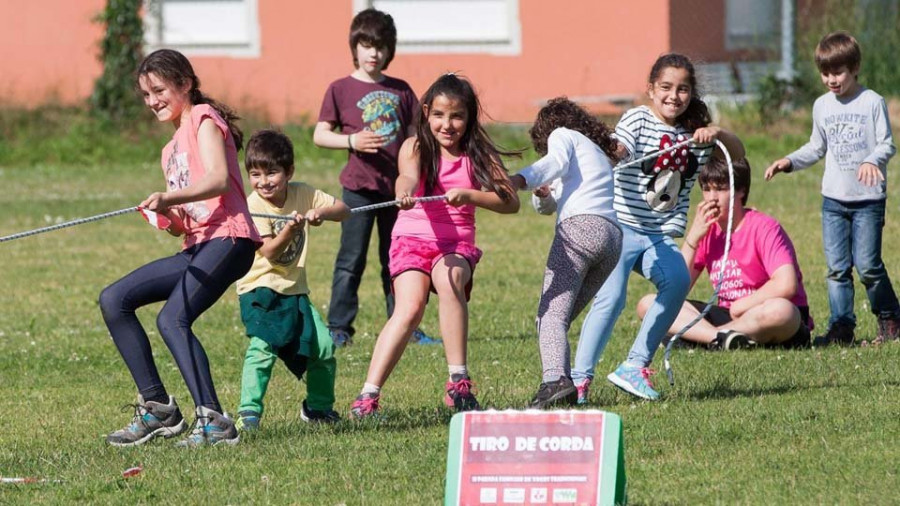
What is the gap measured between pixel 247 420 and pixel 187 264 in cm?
78

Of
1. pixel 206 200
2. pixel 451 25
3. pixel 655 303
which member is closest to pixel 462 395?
pixel 655 303

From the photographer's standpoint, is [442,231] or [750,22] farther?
[750,22]

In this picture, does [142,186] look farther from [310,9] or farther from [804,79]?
[804,79]

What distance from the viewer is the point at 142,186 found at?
17938 millimetres

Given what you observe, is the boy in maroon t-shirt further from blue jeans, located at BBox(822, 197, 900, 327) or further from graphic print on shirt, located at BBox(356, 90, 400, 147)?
blue jeans, located at BBox(822, 197, 900, 327)

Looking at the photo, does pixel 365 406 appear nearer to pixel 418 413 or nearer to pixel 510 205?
pixel 418 413

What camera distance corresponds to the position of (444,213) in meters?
6.35

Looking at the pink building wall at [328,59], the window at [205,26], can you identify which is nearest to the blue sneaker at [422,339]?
the pink building wall at [328,59]

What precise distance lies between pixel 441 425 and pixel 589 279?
95 cm

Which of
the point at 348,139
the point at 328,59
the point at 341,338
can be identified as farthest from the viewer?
the point at 328,59

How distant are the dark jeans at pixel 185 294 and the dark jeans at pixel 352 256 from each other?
115 inches

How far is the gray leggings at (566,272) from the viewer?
20.9ft

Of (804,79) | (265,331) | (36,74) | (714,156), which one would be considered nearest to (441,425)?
(265,331)

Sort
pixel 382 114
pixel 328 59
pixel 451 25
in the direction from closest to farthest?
pixel 382 114
pixel 451 25
pixel 328 59
